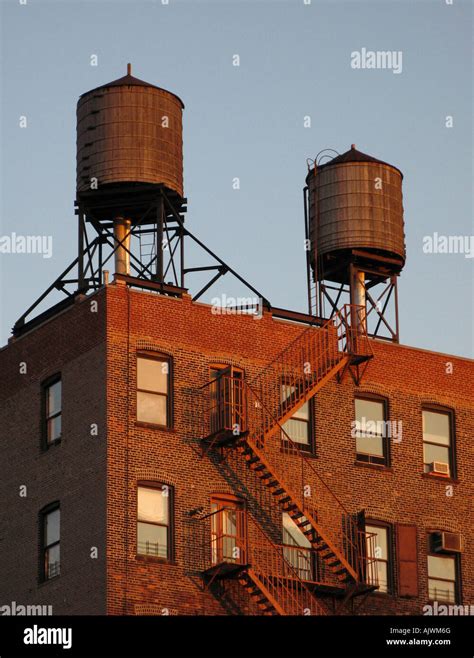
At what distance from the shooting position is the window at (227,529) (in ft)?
184

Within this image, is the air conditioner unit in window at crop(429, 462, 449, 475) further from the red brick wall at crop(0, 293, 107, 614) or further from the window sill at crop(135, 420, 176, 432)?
the red brick wall at crop(0, 293, 107, 614)

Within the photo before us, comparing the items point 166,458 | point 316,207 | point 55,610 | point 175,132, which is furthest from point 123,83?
point 55,610

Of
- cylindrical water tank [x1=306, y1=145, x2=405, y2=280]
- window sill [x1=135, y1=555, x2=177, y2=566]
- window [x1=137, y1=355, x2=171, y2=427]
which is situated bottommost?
window sill [x1=135, y1=555, x2=177, y2=566]

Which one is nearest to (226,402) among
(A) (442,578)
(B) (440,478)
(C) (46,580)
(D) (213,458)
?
(D) (213,458)

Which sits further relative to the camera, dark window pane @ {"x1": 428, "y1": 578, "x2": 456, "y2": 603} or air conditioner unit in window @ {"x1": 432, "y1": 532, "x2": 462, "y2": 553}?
air conditioner unit in window @ {"x1": 432, "y1": 532, "x2": 462, "y2": 553}

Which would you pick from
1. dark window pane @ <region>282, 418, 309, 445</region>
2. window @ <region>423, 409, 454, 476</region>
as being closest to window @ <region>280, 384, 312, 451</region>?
dark window pane @ <region>282, 418, 309, 445</region>

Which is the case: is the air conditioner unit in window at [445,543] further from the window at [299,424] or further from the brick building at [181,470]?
the window at [299,424]

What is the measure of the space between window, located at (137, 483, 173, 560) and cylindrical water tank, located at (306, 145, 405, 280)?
1166 cm

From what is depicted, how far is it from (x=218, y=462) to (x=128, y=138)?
10.3 m

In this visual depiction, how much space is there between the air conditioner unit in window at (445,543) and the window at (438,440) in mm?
2028

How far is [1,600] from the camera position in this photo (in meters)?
58.2

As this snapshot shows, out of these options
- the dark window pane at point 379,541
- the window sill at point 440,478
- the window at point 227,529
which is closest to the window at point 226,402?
the window at point 227,529

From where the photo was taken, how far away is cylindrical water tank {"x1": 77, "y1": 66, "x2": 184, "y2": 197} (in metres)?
60.7

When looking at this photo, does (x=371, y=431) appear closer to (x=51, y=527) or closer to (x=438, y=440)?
(x=438, y=440)
